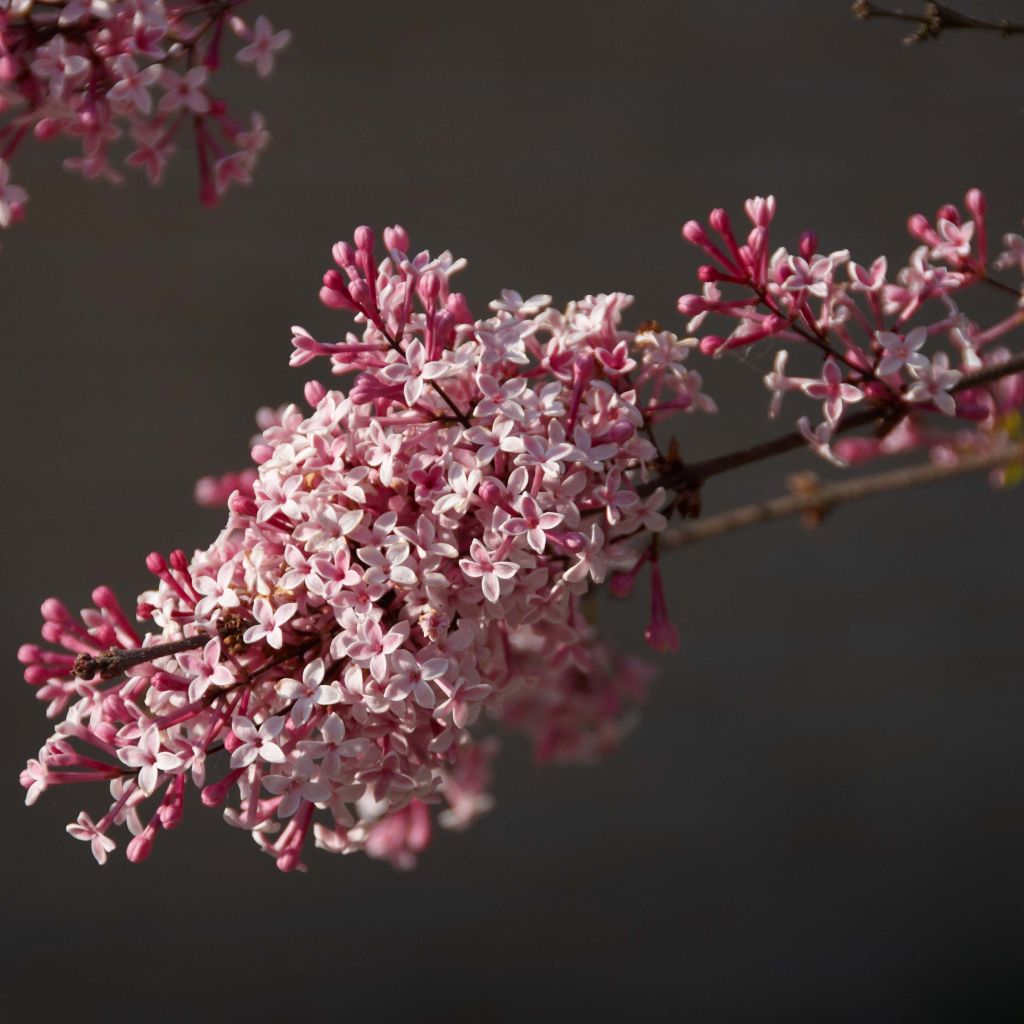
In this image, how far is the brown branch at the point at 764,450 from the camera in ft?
3.06

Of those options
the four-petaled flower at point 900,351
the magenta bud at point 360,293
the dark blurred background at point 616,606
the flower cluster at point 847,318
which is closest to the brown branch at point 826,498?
the flower cluster at point 847,318

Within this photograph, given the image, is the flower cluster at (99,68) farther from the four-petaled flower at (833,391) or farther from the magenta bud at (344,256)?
the four-petaled flower at (833,391)

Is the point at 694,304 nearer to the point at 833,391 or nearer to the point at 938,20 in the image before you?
the point at 833,391

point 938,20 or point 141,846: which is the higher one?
point 938,20

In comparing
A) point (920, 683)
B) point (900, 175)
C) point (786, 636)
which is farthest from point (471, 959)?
point (900, 175)

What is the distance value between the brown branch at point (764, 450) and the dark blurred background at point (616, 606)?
115cm

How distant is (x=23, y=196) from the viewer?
1.00m

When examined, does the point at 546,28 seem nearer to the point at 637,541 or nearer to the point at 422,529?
the point at 637,541

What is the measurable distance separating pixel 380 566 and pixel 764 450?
32 cm

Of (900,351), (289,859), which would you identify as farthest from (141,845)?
(900,351)

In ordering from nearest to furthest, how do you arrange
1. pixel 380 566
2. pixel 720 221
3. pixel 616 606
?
pixel 380 566, pixel 720 221, pixel 616 606

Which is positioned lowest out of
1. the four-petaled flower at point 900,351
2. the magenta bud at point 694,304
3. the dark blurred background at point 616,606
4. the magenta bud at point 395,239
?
the dark blurred background at point 616,606

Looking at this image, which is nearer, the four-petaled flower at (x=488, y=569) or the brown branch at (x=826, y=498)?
the four-petaled flower at (x=488, y=569)

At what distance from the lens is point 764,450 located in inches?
37.0
